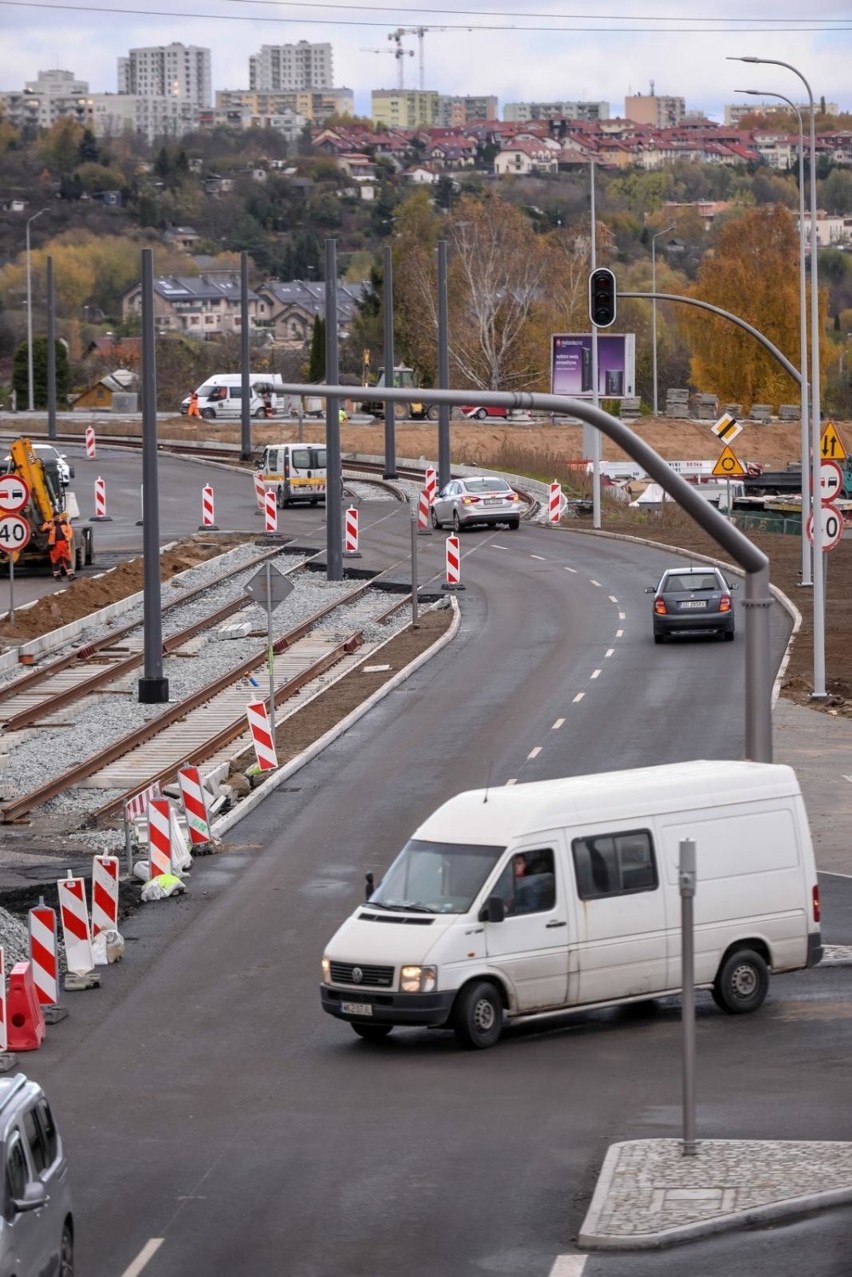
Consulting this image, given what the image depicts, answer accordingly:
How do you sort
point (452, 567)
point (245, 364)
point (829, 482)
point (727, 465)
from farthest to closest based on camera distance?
1. point (245, 364)
2. point (727, 465)
3. point (452, 567)
4. point (829, 482)

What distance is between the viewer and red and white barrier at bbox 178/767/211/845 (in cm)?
2364

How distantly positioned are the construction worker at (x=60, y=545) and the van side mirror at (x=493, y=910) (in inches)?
1345

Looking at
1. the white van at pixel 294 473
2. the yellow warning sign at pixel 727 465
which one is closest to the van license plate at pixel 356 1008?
the yellow warning sign at pixel 727 465

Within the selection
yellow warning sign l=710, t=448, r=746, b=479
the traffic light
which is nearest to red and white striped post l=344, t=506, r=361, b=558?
yellow warning sign l=710, t=448, r=746, b=479

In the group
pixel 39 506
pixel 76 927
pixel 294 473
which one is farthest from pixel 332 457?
pixel 76 927

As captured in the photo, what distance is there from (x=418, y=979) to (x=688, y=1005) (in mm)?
3705

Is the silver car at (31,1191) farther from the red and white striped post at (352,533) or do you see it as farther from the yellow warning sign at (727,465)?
the red and white striped post at (352,533)

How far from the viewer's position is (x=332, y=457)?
155 ft

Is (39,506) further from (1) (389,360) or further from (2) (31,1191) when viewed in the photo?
(2) (31,1191)

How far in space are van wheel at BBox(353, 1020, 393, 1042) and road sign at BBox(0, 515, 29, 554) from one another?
2261 cm

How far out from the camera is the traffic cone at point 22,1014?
1645 centimetres

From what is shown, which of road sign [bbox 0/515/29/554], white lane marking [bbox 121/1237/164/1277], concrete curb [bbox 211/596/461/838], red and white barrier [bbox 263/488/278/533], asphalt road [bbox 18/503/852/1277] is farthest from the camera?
red and white barrier [bbox 263/488/278/533]

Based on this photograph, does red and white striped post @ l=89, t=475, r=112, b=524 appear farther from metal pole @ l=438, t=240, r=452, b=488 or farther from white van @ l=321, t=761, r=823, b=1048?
white van @ l=321, t=761, r=823, b=1048

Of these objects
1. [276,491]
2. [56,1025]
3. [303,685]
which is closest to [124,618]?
[303,685]
